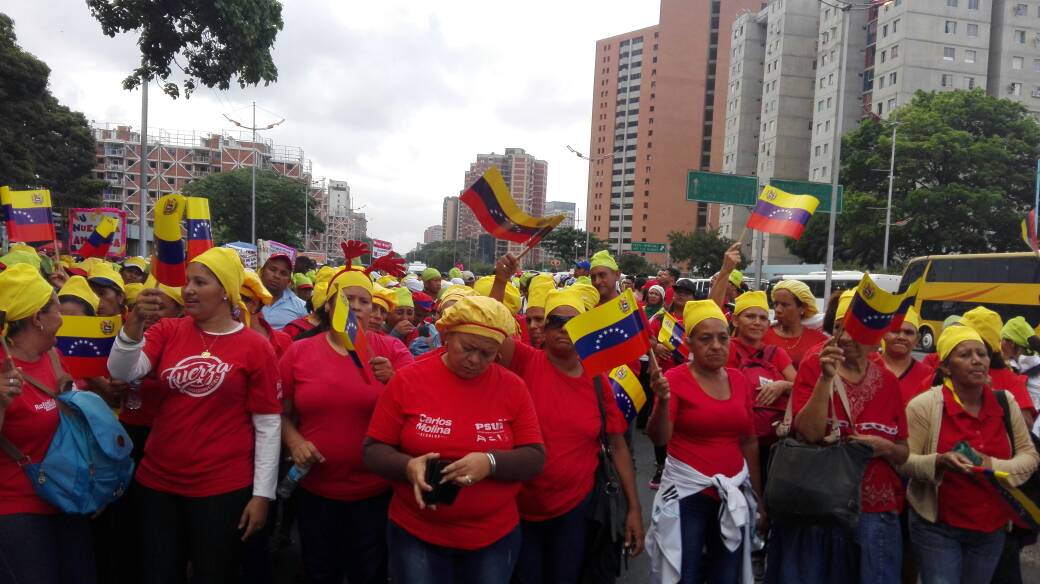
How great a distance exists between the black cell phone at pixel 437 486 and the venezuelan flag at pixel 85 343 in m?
1.64

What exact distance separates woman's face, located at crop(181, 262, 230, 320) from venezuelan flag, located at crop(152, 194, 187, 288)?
0.55 m

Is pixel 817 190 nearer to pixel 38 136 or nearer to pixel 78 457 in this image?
pixel 78 457

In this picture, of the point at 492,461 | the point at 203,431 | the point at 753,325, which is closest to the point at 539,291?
the point at 753,325

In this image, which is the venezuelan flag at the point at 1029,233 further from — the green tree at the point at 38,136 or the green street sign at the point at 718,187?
the green tree at the point at 38,136

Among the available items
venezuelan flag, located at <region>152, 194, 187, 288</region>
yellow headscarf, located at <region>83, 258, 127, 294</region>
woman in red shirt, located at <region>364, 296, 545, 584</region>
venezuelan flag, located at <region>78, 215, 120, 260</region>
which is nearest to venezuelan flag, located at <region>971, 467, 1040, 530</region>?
woman in red shirt, located at <region>364, 296, 545, 584</region>

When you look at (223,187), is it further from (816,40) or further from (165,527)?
(165,527)

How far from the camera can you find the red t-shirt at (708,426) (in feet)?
11.6

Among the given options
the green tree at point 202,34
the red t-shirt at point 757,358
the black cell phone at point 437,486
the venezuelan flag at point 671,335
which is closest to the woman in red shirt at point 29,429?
the black cell phone at point 437,486

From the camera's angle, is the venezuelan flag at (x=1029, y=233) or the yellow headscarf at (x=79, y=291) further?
the venezuelan flag at (x=1029, y=233)

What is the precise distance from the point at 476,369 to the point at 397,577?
2.99ft

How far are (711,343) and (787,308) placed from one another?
1.89m

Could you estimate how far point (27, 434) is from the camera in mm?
2748

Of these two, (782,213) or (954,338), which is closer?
(954,338)

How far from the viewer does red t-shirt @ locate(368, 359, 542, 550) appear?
9.05 ft
